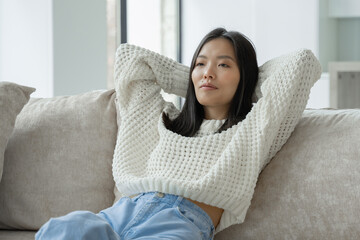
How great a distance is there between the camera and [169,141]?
1.72 meters

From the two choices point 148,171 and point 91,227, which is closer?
point 91,227

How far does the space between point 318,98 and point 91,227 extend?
3661 millimetres

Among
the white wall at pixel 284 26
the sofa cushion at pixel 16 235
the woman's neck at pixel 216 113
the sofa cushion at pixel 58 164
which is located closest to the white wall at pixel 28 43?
the sofa cushion at pixel 58 164

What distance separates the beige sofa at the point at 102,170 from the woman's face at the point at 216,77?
0.81 ft

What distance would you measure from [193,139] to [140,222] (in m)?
0.31

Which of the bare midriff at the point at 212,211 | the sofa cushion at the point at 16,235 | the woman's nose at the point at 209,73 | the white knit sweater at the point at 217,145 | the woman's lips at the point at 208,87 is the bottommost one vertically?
the sofa cushion at the point at 16,235

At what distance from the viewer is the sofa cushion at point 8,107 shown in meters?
1.80

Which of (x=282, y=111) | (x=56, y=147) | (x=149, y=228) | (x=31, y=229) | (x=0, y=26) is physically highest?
(x=0, y=26)

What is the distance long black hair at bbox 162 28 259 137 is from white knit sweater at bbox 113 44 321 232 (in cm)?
3

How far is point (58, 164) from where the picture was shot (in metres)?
1.86

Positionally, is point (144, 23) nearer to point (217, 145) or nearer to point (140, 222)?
point (217, 145)

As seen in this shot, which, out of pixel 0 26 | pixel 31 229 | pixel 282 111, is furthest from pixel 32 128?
pixel 0 26

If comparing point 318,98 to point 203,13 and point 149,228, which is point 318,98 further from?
point 149,228

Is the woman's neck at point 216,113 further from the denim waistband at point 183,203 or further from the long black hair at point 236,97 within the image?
the denim waistband at point 183,203
